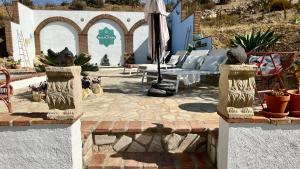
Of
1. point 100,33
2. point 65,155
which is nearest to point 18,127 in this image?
point 65,155

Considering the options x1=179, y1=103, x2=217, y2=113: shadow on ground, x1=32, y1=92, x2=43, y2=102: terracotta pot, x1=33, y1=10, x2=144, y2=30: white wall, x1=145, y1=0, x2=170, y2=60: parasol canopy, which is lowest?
x1=179, y1=103, x2=217, y2=113: shadow on ground

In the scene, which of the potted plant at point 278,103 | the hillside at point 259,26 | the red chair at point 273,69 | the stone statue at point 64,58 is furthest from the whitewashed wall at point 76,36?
the potted plant at point 278,103

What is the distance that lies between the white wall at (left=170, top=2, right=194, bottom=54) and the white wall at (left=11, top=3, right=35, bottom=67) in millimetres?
8518

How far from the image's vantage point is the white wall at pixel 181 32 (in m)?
10.9

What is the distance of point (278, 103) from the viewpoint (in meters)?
2.26

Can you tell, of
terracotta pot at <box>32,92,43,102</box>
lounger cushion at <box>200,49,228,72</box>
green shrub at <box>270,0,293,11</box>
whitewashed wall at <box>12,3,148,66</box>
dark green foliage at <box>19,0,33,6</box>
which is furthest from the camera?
dark green foliage at <box>19,0,33,6</box>

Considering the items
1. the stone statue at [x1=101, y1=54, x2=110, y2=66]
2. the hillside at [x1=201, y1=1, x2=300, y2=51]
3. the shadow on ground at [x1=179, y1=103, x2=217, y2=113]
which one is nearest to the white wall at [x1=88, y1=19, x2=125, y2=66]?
the stone statue at [x1=101, y1=54, x2=110, y2=66]

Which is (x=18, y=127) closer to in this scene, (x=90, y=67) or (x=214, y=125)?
(x=214, y=125)

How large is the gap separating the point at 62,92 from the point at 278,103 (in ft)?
6.37

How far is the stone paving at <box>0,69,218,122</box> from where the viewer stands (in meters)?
3.44

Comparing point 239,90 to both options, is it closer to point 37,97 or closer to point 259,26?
point 37,97

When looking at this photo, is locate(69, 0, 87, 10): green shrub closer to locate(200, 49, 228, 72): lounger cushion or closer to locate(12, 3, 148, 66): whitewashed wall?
locate(12, 3, 148, 66): whitewashed wall

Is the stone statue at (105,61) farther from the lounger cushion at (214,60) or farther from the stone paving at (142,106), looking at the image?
the stone paving at (142,106)

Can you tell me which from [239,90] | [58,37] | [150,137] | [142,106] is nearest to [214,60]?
[142,106]
